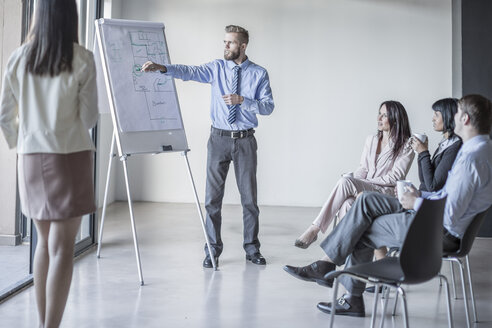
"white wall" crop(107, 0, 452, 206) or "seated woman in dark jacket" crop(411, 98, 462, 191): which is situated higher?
"white wall" crop(107, 0, 452, 206)

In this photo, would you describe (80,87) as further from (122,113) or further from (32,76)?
(122,113)

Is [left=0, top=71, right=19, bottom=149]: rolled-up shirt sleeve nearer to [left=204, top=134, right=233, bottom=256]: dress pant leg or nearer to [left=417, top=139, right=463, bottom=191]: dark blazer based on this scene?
[left=204, top=134, right=233, bottom=256]: dress pant leg

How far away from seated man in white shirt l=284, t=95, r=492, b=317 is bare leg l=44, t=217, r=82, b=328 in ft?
4.38

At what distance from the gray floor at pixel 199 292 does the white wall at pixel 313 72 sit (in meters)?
2.05

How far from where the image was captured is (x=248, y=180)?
4.84 metres

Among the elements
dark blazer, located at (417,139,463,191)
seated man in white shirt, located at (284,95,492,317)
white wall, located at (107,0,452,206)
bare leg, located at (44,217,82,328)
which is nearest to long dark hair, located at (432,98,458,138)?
dark blazer, located at (417,139,463,191)

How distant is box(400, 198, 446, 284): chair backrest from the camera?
8.57 feet

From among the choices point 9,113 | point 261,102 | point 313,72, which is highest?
point 313,72

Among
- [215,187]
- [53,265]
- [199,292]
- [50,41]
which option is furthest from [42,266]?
[215,187]

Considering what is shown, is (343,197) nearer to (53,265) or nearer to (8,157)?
(53,265)

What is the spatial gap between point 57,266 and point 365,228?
5.09 feet

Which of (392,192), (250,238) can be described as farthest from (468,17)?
(250,238)

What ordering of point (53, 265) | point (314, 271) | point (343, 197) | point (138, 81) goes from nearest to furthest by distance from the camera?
point (53, 265)
point (314, 271)
point (343, 197)
point (138, 81)

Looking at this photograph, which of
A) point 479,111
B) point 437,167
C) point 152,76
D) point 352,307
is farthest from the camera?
point 152,76
